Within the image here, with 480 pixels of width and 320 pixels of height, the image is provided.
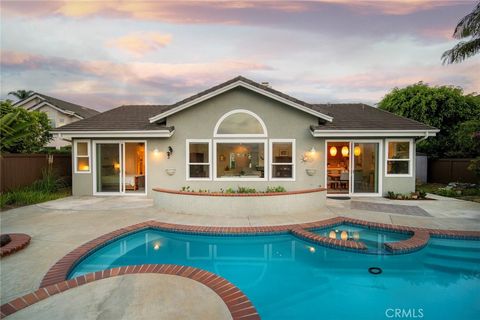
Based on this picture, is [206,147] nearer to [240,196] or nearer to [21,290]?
[240,196]

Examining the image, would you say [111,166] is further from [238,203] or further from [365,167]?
[365,167]

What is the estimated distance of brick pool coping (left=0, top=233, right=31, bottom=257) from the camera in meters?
5.47

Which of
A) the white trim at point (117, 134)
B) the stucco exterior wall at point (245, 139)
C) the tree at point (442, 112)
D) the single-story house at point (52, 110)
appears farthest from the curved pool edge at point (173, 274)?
the single-story house at point (52, 110)

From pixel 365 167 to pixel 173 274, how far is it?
11.6m

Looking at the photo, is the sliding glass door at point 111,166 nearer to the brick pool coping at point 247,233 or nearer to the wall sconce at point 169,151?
the wall sconce at point 169,151

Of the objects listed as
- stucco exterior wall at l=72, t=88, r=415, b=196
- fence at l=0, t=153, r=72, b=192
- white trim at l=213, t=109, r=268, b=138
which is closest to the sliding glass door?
stucco exterior wall at l=72, t=88, r=415, b=196

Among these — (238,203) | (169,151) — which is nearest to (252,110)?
(169,151)

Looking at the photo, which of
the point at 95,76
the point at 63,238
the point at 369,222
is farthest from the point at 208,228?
the point at 95,76

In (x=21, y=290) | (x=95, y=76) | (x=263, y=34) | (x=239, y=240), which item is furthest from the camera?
(x=95, y=76)

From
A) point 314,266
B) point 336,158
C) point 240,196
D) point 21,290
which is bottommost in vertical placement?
point 314,266

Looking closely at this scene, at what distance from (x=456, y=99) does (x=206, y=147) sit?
2121cm

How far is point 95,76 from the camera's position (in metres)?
19.8

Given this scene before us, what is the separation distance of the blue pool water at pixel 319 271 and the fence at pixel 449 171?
43.5 feet

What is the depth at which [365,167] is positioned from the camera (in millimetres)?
13102
